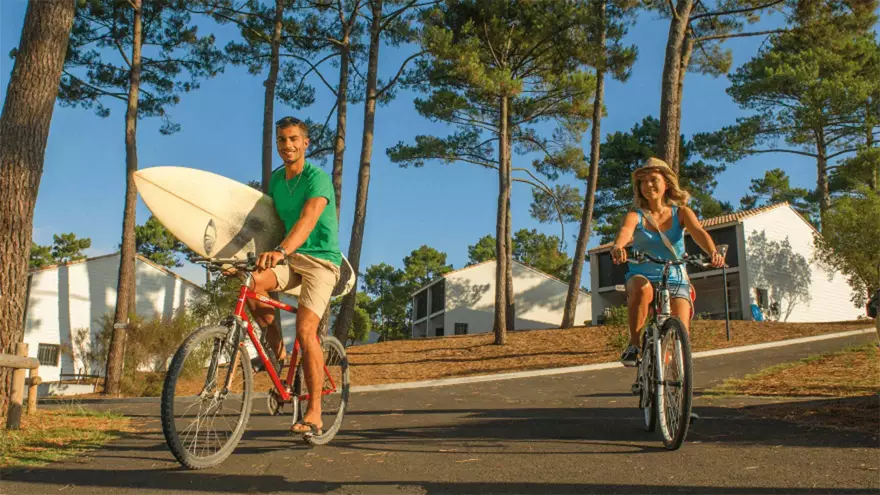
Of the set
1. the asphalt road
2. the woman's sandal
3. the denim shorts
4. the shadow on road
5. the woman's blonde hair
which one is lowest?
the shadow on road

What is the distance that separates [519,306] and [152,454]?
51.1m

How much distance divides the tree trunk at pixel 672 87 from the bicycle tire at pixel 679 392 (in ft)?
35.2

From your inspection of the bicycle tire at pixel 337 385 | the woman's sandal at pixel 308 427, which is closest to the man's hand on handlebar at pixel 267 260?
the woman's sandal at pixel 308 427

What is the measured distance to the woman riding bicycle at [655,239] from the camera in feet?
17.9

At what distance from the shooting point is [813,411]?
6414 millimetres

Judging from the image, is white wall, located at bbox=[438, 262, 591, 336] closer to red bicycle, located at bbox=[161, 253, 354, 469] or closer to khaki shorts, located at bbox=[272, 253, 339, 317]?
khaki shorts, located at bbox=[272, 253, 339, 317]

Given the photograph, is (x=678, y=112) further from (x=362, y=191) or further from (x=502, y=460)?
(x=502, y=460)

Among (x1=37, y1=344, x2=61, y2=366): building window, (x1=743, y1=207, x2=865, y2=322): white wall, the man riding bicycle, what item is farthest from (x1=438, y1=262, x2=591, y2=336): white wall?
the man riding bicycle

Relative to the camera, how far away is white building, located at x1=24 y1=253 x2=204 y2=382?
34.0 metres

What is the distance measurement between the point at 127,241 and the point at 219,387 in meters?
18.9

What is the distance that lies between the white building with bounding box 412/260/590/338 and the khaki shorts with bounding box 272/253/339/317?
50.2 metres

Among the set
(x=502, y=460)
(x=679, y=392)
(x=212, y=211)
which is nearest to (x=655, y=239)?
(x=679, y=392)

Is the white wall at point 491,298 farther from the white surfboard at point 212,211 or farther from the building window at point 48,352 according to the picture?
the white surfboard at point 212,211

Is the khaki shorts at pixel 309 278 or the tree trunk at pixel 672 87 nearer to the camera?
the khaki shorts at pixel 309 278
